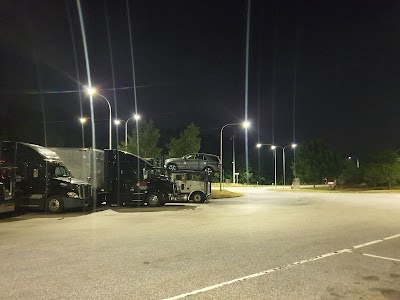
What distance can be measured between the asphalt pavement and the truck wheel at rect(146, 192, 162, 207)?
736cm

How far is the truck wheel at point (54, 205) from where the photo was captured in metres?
17.8

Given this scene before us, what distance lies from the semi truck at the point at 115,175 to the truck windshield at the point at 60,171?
149 centimetres

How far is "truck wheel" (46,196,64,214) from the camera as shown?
17.8 meters

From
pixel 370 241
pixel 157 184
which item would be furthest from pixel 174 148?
pixel 370 241

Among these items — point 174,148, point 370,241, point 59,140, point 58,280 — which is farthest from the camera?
point 59,140

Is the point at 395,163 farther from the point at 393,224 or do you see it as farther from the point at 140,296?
the point at 140,296

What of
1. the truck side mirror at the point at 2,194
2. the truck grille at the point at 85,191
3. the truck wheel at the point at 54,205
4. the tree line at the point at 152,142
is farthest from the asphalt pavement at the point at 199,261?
the tree line at the point at 152,142

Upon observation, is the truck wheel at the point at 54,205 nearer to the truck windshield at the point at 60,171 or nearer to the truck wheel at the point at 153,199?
the truck windshield at the point at 60,171

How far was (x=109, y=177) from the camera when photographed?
21250mm

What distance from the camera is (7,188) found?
51.4 feet

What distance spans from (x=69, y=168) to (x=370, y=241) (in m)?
14.8

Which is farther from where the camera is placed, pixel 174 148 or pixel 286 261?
pixel 174 148

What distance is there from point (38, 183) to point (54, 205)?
46.4 inches

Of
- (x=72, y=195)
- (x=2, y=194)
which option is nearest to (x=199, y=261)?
(x=2, y=194)
